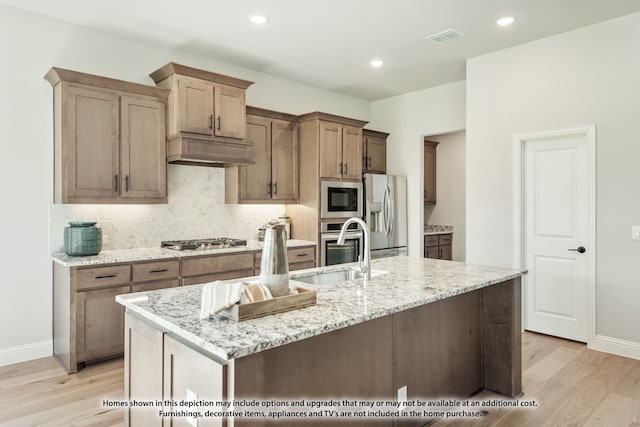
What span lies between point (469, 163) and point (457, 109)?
109cm

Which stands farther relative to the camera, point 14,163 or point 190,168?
point 190,168

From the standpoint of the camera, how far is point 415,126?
231 inches

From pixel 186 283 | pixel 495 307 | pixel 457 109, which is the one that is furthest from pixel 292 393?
pixel 457 109

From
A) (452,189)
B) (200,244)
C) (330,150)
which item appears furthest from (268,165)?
(452,189)

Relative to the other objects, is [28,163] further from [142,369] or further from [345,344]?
[345,344]

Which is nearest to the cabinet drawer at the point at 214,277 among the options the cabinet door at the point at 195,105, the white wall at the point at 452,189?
the cabinet door at the point at 195,105

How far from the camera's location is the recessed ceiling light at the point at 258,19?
3538mm

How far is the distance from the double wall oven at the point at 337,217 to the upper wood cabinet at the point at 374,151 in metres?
0.68

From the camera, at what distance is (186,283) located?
3723 mm

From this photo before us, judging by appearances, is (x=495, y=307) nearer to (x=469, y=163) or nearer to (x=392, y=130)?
(x=469, y=163)

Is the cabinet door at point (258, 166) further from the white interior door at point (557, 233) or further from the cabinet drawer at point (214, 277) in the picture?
the white interior door at point (557, 233)

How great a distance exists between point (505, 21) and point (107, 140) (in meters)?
3.66

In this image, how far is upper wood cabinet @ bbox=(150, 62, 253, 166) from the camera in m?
3.81

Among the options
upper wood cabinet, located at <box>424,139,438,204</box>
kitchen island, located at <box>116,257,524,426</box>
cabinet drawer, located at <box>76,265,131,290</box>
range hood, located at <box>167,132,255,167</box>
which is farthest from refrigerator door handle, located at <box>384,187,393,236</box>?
cabinet drawer, located at <box>76,265,131,290</box>
